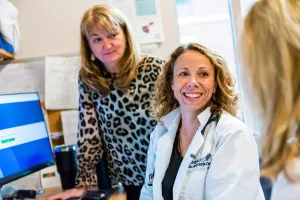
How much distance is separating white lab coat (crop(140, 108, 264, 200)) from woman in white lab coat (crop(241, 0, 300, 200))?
46 cm

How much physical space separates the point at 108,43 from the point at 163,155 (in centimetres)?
57

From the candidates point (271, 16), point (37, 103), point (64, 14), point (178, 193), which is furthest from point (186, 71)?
point (64, 14)

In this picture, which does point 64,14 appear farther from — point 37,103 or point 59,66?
point 37,103

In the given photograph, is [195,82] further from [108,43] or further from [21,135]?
[21,135]

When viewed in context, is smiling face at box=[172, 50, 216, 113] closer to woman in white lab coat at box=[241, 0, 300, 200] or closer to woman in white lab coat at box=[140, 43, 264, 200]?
woman in white lab coat at box=[140, 43, 264, 200]

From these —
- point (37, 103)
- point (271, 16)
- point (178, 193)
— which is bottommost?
point (178, 193)

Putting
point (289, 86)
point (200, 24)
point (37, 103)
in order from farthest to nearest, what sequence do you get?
point (200, 24) → point (37, 103) → point (289, 86)

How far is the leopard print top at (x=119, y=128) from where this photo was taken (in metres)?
1.69

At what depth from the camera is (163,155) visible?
1.48 metres

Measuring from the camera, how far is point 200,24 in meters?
2.54

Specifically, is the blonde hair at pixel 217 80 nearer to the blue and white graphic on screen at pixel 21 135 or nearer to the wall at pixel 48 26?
the blue and white graphic on screen at pixel 21 135

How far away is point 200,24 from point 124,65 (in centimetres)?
103

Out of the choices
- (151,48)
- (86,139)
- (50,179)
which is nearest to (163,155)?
(86,139)

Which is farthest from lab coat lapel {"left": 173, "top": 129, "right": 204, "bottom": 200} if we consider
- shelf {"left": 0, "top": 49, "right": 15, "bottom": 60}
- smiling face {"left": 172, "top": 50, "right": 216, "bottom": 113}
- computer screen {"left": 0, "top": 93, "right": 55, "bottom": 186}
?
shelf {"left": 0, "top": 49, "right": 15, "bottom": 60}
